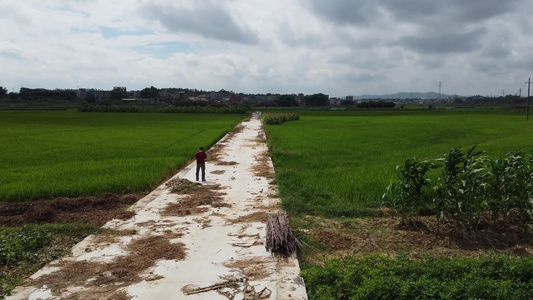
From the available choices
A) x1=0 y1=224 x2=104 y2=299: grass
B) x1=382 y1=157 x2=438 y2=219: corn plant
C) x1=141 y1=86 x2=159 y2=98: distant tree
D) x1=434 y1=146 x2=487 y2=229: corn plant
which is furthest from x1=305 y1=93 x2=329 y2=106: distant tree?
x1=0 y1=224 x2=104 y2=299: grass

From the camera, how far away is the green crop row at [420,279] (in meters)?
3.96

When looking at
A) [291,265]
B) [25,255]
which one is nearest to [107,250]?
[25,255]

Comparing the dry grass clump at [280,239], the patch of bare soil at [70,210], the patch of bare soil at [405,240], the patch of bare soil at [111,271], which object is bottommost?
the patch of bare soil at [70,210]

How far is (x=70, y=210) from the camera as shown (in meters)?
8.46

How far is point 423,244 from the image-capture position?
6.22m

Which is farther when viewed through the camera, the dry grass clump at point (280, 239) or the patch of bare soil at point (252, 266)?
the dry grass clump at point (280, 239)

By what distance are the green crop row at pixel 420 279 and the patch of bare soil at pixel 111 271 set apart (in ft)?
7.29

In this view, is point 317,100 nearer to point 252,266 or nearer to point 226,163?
point 226,163

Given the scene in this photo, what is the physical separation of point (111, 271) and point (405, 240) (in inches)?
183

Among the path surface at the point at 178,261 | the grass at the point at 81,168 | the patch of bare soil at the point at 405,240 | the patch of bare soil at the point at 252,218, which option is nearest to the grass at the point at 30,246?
the path surface at the point at 178,261

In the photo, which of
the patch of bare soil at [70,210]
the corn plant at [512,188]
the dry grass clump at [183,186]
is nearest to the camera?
the corn plant at [512,188]

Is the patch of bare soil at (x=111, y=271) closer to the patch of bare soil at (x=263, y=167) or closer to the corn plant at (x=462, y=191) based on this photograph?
the corn plant at (x=462, y=191)

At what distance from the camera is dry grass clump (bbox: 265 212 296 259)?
5.65 meters

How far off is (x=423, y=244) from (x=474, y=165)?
66.1 inches
